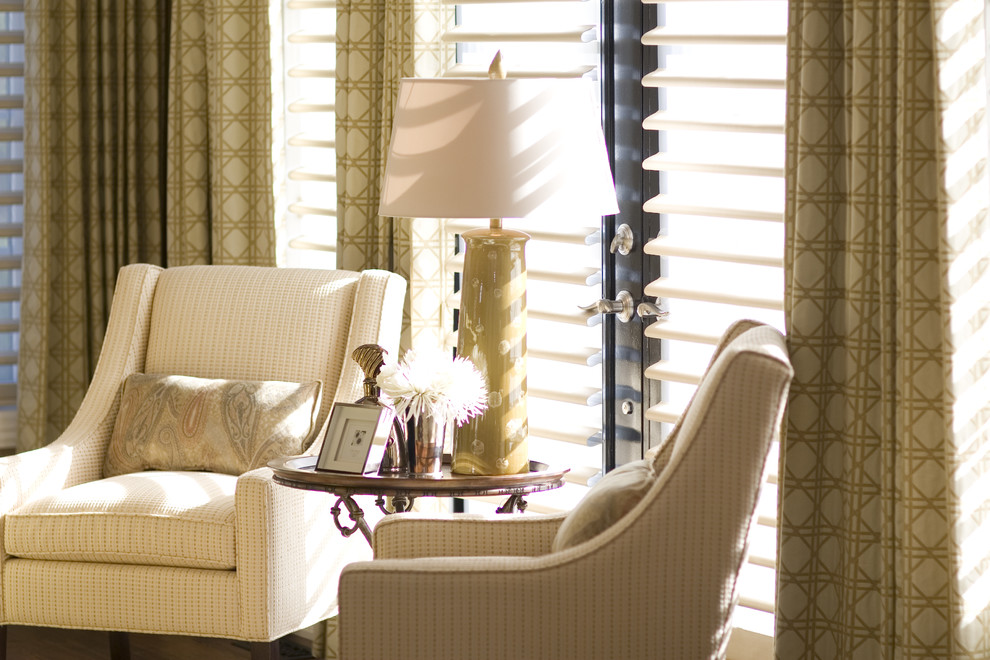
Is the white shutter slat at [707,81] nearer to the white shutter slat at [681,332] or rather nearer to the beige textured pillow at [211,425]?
the white shutter slat at [681,332]

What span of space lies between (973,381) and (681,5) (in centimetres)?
121

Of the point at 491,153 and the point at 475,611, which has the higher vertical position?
the point at 491,153

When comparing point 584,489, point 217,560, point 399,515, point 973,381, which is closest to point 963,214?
point 973,381

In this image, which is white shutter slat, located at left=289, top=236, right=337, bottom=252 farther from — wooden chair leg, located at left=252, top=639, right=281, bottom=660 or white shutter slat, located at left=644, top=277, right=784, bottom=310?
wooden chair leg, located at left=252, top=639, right=281, bottom=660

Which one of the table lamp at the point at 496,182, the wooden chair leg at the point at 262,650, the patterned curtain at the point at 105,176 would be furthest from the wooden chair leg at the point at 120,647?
the table lamp at the point at 496,182

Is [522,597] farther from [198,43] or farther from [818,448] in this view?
[198,43]

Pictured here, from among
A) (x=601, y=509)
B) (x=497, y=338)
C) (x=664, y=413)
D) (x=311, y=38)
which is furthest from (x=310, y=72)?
(x=601, y=509)

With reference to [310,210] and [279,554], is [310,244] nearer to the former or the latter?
[310,210]

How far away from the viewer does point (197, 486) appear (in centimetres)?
306

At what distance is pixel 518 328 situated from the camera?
2639mm

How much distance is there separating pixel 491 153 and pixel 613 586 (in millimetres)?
903

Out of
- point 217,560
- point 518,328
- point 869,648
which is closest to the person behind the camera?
point 869,648

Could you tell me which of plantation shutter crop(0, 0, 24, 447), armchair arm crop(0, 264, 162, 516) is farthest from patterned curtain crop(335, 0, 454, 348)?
plantation shutter crop(0, 0, 24, 447)

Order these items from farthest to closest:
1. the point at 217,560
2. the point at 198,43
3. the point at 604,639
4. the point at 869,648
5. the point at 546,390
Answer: the point at 198,43 → the point at 546,390 → the point at 217,560 → the point at 869,648 → the point at 604,639
